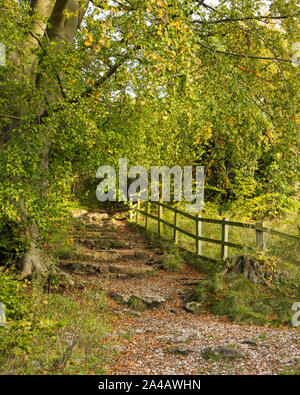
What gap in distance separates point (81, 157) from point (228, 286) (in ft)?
12.2

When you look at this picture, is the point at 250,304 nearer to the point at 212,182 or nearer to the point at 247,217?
the point at 247,217

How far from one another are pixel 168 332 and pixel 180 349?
0.98 meters

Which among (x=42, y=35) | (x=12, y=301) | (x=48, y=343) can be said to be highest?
(x=42, y=35)

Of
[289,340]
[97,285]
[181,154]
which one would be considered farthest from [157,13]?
[181,154]

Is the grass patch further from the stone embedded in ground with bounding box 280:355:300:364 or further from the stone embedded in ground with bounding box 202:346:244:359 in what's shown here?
the stone embedded in ground with bounding box 280:355:300:364

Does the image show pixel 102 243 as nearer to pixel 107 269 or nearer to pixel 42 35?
pixel 107 269

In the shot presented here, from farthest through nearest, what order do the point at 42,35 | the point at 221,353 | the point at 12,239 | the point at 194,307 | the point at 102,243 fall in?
the point at 102,243 → the point at 12,239 → the point at 42,35 → the point at 194,307 → the point at 221,353

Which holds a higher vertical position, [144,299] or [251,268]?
[251,268]

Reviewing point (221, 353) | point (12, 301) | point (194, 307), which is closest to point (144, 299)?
point (194, 307)

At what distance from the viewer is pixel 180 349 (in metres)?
5.31

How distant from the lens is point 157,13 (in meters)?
4.97

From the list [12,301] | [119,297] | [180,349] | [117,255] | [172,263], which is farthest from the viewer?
[117,255]

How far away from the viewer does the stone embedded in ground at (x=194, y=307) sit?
7.36m

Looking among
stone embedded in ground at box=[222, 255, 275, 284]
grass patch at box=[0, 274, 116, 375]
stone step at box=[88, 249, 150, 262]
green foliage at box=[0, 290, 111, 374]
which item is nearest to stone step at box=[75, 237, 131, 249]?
stone step at box=[88, 249, 150, 262]
